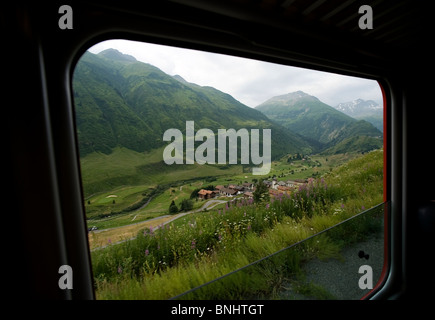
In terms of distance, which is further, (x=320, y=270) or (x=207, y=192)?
(x=207, y=192)

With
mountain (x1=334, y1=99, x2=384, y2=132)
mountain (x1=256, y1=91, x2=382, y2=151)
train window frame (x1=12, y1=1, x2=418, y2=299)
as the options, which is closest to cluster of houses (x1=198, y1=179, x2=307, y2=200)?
mountain (x1=256, y1=91, x2=382, y2=151)

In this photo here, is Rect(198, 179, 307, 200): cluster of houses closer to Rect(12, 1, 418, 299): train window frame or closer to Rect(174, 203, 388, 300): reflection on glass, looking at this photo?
Rect(174, 203, 388, 300): reflection on glass

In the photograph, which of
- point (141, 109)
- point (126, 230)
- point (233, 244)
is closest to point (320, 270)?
point (233, 244)

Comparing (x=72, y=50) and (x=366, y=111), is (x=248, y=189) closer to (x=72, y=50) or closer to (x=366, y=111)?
(x=72, y=50)

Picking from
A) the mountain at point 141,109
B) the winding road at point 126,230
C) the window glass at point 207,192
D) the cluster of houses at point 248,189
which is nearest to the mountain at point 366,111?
the window glass at point 207,192

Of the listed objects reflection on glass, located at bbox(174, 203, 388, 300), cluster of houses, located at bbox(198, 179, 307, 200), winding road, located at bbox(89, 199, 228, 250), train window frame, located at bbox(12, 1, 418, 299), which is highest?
train window frame, located at bbox(12, 1, 418, 299)

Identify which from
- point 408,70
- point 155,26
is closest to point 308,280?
point 155,26

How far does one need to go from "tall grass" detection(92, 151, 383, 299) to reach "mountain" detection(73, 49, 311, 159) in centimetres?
92

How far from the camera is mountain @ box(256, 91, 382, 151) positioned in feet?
12.5

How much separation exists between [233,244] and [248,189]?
3.02 feet

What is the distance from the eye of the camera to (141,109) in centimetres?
261

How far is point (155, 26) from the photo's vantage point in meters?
1.13

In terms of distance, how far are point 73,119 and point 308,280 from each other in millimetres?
2109
